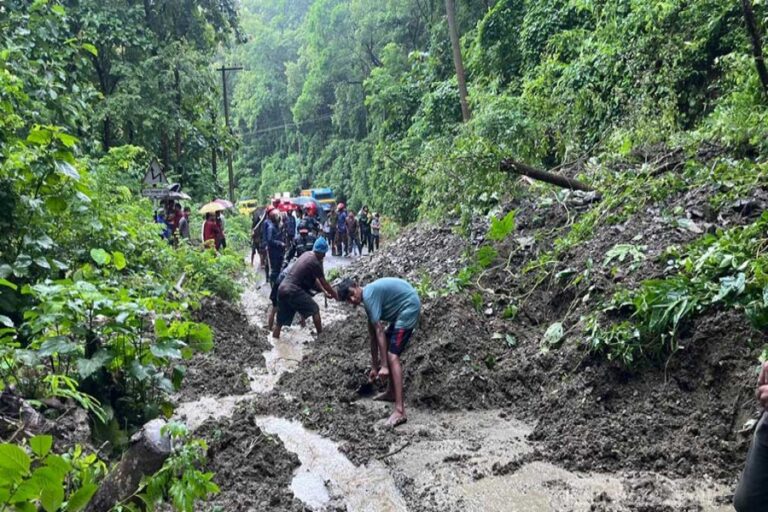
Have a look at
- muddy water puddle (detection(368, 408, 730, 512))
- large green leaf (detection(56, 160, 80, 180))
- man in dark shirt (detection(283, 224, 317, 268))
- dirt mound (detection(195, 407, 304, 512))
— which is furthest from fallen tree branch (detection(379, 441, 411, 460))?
man in dark shirt (detection(283, 224, 317, 268))

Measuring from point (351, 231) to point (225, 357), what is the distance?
50.5ft

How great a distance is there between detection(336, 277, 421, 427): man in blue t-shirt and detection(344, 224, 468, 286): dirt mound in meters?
3.66

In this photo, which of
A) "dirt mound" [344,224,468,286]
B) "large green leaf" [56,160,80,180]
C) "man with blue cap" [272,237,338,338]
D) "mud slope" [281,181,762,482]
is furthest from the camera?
"dirt mound" [344,224,468,286]

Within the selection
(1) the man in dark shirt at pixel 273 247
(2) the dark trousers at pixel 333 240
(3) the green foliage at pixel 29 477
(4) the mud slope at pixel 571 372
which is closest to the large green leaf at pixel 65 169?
(3) the green foliage at pixel 29 477

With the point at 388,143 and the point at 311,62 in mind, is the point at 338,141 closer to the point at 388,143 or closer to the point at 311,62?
the point at 311,62

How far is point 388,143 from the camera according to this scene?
31188 mm

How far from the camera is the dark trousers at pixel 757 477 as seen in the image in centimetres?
279

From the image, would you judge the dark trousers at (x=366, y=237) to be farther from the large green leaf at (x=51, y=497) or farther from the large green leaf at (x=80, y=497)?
the large green leaf at (x=51, y=497)

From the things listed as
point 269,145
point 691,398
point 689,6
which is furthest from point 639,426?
point 269,145

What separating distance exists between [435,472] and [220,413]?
2478 mm

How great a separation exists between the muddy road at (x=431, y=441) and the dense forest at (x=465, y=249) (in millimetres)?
49

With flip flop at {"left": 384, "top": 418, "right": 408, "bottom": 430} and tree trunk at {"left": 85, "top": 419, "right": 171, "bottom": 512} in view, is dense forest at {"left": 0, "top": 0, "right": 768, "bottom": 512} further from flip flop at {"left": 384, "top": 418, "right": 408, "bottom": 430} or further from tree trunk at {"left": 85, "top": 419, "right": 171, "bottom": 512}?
flip flop at {"left": 384, "top": 418, "right": 408, "bottom": 430}

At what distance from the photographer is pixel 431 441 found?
225 inches

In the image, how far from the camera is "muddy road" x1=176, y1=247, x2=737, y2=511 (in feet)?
15.0
